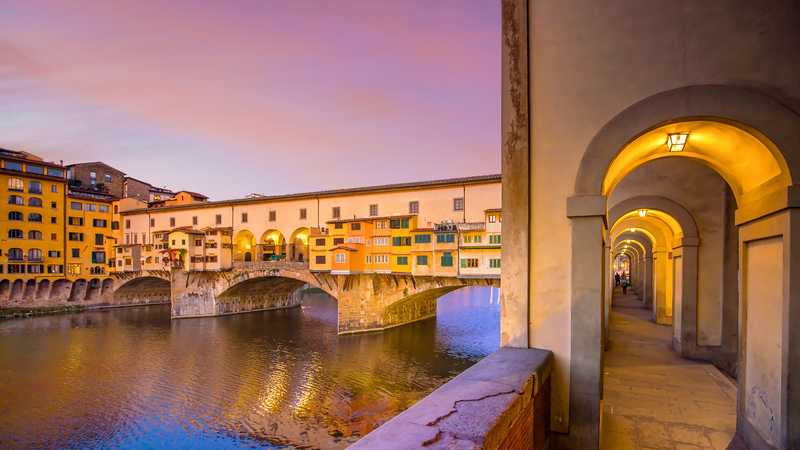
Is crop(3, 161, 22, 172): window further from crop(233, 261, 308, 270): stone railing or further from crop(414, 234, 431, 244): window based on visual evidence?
crop(414, 234, 431, 244): window

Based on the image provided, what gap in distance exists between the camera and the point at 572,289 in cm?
496

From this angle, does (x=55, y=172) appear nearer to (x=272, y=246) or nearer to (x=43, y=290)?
(x=43, y=290)

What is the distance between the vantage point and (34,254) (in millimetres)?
47781

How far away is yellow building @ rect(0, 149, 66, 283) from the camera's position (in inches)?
1813

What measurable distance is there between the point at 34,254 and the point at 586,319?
62817 mm

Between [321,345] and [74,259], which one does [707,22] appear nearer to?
[321,345]

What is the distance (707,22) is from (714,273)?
7.96 meters

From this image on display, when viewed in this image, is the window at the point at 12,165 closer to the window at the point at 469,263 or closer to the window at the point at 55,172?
the window at the point at 55,172

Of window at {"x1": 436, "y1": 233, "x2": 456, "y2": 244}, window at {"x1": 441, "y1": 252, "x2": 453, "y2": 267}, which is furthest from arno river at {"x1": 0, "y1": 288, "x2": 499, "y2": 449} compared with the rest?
window at {"x1": 436, "y1": 233, "x2": 456, "y2": 244}

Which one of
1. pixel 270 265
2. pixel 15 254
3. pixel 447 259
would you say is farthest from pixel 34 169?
pixel 447 259

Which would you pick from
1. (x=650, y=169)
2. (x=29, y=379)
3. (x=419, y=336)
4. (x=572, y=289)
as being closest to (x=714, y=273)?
(x=650, y=169)

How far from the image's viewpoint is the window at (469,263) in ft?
97.0

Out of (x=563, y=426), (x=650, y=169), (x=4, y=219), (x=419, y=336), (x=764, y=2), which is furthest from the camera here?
(x=4, y=219)

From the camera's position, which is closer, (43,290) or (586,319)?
(586,319)
